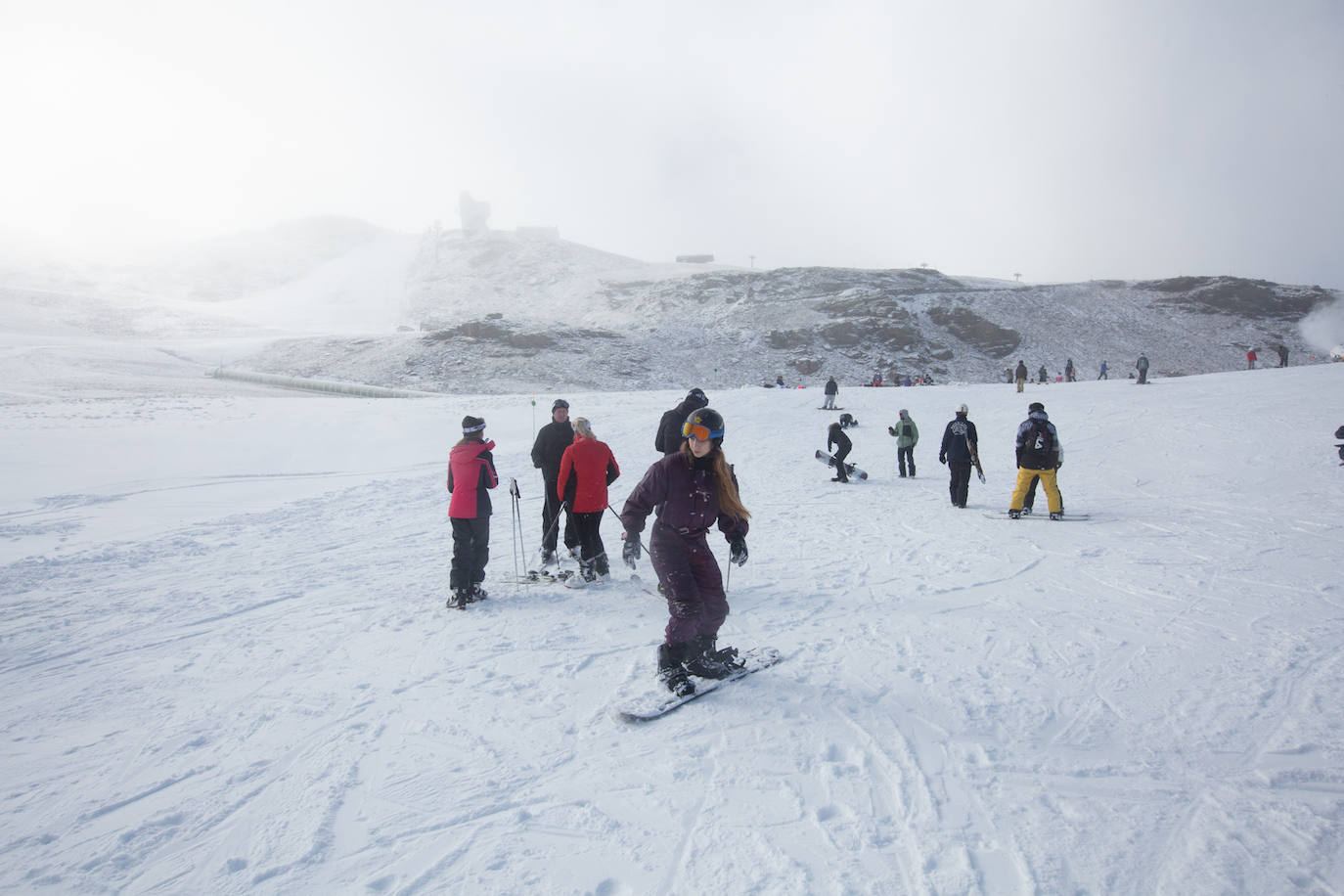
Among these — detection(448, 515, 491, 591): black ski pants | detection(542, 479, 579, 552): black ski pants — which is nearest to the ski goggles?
detection(448, 515, 491, 591): black ski pants

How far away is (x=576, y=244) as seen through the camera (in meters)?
105

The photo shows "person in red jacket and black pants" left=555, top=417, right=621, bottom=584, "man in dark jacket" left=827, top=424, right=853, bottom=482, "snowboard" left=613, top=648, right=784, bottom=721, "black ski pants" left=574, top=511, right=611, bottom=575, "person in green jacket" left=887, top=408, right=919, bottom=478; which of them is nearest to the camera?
"snowboard" left=613, top=648, right=784, bottom=721

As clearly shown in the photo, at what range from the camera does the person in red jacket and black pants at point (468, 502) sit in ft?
21.6

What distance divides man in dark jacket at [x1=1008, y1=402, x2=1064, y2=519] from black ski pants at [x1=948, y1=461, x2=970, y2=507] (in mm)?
1111

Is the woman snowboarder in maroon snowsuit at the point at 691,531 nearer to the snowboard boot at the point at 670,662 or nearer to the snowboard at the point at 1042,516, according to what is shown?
the snowboard boot at the point at 670,662

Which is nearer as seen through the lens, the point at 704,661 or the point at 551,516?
the point at 704,661

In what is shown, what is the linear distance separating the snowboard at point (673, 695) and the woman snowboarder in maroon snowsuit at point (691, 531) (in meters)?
0.06

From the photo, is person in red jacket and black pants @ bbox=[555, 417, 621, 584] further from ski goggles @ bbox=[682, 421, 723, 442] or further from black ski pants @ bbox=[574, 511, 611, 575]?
ski goggles @ bbox=[682, 421, 723, 442]

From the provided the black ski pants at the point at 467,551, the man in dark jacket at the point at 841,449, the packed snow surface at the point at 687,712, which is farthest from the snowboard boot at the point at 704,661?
the man in dark jacket at the point at 841,449

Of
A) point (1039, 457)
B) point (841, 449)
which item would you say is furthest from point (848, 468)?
point (1039, 457)

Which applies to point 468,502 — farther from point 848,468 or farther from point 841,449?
point 848,468

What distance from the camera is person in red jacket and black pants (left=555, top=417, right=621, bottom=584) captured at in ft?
23.2

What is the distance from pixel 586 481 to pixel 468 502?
1.24m

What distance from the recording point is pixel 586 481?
23.4ft
